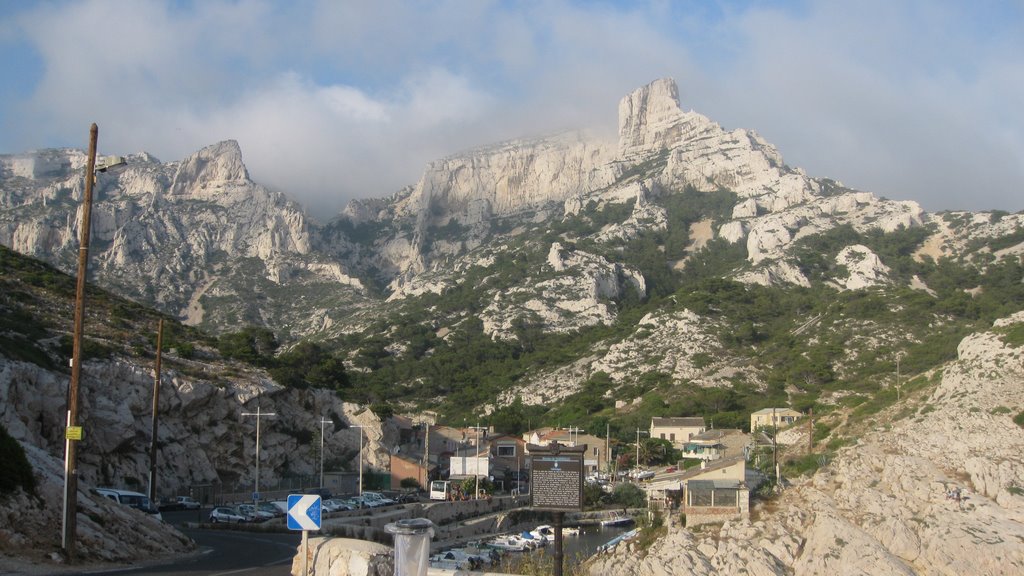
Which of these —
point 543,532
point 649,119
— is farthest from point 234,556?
point 649,119

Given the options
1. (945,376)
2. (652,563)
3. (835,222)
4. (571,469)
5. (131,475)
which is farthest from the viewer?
(835,222)

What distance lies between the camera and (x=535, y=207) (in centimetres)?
18300

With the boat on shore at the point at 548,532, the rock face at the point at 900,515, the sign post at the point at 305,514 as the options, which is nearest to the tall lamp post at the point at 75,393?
the sign post at the point at 305,514

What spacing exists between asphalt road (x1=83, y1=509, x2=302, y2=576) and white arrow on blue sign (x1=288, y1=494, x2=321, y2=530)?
5.29 metres

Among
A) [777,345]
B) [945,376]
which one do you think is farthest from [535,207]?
[945,376]

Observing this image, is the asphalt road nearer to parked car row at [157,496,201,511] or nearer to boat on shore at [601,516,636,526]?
parked car row at [157,496,201,511]

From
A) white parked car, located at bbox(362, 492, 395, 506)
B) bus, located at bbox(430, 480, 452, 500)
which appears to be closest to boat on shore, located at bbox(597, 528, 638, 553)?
white parked car, located at bbox(362, 492, 395, 506)

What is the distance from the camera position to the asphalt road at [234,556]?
669 inches

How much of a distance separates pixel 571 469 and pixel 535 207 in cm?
17048

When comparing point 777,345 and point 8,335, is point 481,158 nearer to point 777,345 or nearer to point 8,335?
point 777,345

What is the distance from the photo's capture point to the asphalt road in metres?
17.0

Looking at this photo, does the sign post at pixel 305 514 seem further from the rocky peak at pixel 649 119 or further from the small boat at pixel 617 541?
the rocky peak at pixel 649 119

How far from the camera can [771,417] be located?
225 feet

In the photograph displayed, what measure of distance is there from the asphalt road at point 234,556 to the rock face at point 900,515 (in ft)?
26.0
